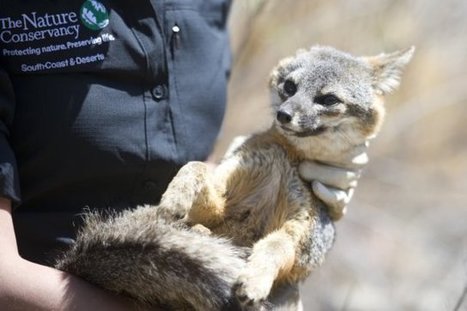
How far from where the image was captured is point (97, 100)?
8.34 feet

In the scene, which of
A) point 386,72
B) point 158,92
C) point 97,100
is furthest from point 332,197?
point 97,100

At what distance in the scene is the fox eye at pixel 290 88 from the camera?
2.77 metres

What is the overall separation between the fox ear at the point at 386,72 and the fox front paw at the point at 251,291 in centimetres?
94

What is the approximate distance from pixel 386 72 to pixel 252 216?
0.75 metres

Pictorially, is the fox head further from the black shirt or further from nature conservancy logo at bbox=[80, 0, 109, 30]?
nature conservancy logo at bbox=[80, 0, 109, 30]

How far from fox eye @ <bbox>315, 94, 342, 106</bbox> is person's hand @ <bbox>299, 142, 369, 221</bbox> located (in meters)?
0.19

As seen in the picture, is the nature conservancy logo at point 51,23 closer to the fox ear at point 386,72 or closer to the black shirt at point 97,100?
the black shirt at point 97,100

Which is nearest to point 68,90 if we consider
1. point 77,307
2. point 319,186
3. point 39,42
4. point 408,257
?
point 39,42

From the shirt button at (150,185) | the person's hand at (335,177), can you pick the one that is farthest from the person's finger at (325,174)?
the shirt button at (150,185)

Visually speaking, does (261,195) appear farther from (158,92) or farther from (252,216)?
(158,92)

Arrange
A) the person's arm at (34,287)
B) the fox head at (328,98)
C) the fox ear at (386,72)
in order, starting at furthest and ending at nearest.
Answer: the fox ear at (386,72)
the fox head at (328,98)
the person's arm at (34,287)

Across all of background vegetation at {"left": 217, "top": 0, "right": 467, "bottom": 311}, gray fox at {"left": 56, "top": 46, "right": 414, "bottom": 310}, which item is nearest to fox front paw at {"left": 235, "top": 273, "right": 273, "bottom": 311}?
gray fox at {"left": 56, "top": 46, "right": 414, "bottom": 310}

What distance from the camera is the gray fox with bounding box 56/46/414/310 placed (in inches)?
90.8

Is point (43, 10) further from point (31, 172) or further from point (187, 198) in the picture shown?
point (187, 198)
